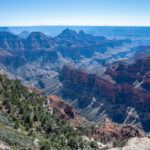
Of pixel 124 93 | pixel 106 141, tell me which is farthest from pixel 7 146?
pixel 124 93

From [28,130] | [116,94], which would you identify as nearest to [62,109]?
[28,130]

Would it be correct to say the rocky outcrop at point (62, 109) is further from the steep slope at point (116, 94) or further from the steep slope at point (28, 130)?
the steep slope at point (116, 94)

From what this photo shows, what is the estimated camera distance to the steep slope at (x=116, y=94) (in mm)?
97562

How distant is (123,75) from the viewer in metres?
116

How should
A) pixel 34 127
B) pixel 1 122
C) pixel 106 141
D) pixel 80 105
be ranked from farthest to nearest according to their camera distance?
pixel 80 105, pixel 106 141, pixel 34 127, pixel 1 122

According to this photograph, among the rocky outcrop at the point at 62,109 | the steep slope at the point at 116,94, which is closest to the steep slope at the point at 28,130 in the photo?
the rocky outcrop at the point at 62,109

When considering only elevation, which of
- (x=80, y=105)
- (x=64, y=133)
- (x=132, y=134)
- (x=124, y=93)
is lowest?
(x=80, y=105)

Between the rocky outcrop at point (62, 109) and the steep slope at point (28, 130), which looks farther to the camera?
the rocky outcrop at point (62, 109)

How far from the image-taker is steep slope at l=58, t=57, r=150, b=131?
97.6 m

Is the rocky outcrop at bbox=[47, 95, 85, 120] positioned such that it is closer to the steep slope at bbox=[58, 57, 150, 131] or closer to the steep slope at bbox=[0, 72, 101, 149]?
the steep slope at bbox=[0, 72, 101, 149]

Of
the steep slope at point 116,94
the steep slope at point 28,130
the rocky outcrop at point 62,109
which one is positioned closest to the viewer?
the steep slope at point 28,130

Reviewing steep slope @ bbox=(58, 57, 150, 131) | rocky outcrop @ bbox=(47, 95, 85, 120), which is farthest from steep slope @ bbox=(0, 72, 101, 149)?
steep slope @ bbox=(58, 57, 150, 131)

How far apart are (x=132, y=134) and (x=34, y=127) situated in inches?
1039

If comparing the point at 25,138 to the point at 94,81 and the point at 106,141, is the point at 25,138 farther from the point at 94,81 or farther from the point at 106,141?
the point at 94,81
